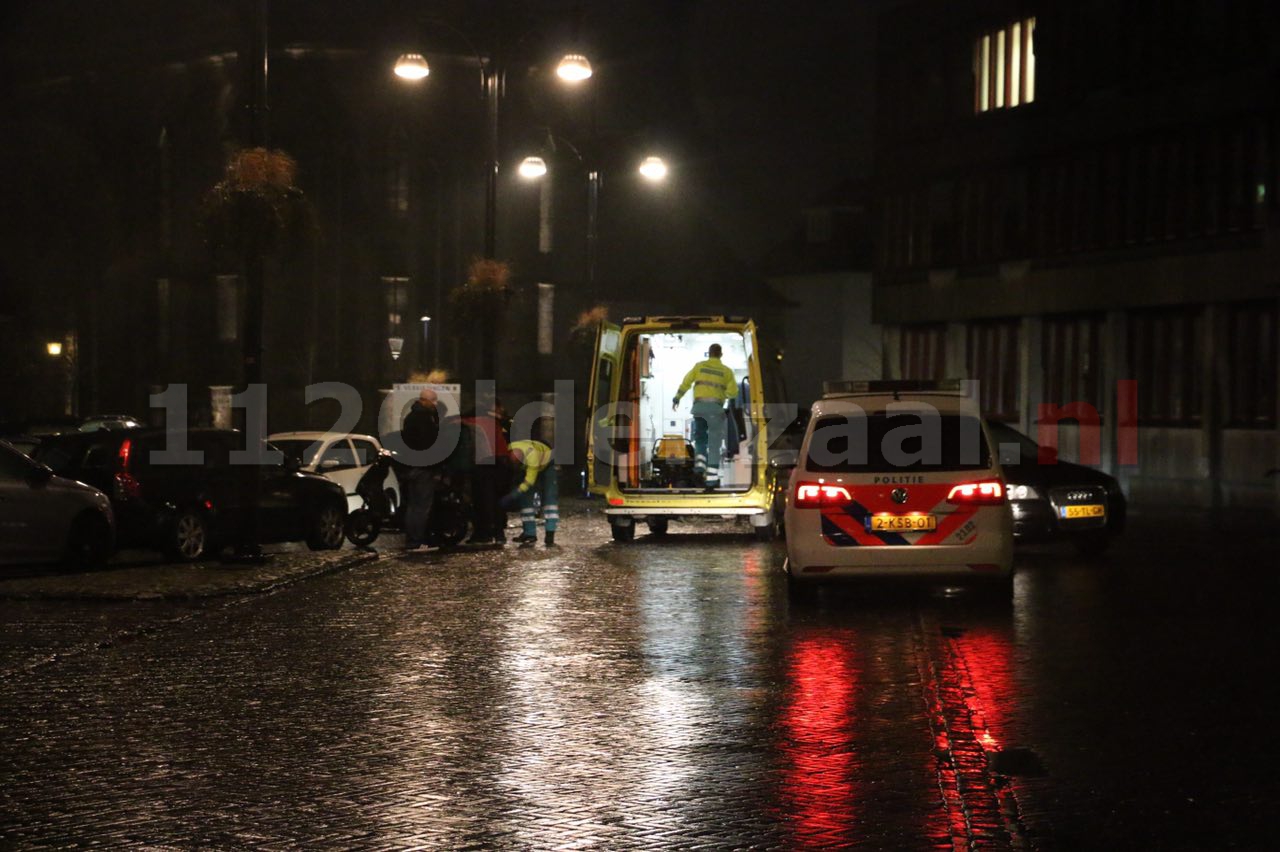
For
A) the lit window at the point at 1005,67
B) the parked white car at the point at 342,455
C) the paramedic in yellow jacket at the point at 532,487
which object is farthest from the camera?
the lit window at the point at 1005,67

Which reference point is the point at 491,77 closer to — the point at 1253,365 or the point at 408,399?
the point at 408,399

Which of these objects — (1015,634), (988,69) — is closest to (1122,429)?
(988,69)

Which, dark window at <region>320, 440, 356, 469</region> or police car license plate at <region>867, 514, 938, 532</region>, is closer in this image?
police car license plate at <region>867, 514, 938, 532</region>

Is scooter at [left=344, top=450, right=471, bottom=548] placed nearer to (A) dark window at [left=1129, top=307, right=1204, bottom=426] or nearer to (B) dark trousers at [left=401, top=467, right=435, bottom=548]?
(B) dark trousers at [left=401, top=467, right=435, bottom=548]

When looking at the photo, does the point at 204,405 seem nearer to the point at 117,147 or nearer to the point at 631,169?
the point at 117,147

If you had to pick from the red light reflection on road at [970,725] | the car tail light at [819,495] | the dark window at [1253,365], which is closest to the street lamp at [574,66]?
the car tail light at [819,495]

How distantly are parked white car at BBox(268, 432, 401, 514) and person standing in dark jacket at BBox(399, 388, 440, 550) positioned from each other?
1.42m

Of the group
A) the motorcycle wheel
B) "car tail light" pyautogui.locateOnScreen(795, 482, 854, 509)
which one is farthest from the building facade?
"car tail light" pyautogui.locateOnScreen(795, 482, 854, 509)

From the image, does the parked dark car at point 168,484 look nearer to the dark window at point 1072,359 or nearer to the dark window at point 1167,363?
the dark window at point 1167,363

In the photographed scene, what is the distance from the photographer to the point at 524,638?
1267 cm

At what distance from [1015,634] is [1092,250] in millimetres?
33517

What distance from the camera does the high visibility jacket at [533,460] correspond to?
73.2 ft

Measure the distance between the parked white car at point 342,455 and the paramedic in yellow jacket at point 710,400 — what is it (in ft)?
13.6

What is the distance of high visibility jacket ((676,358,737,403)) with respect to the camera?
883 inches
